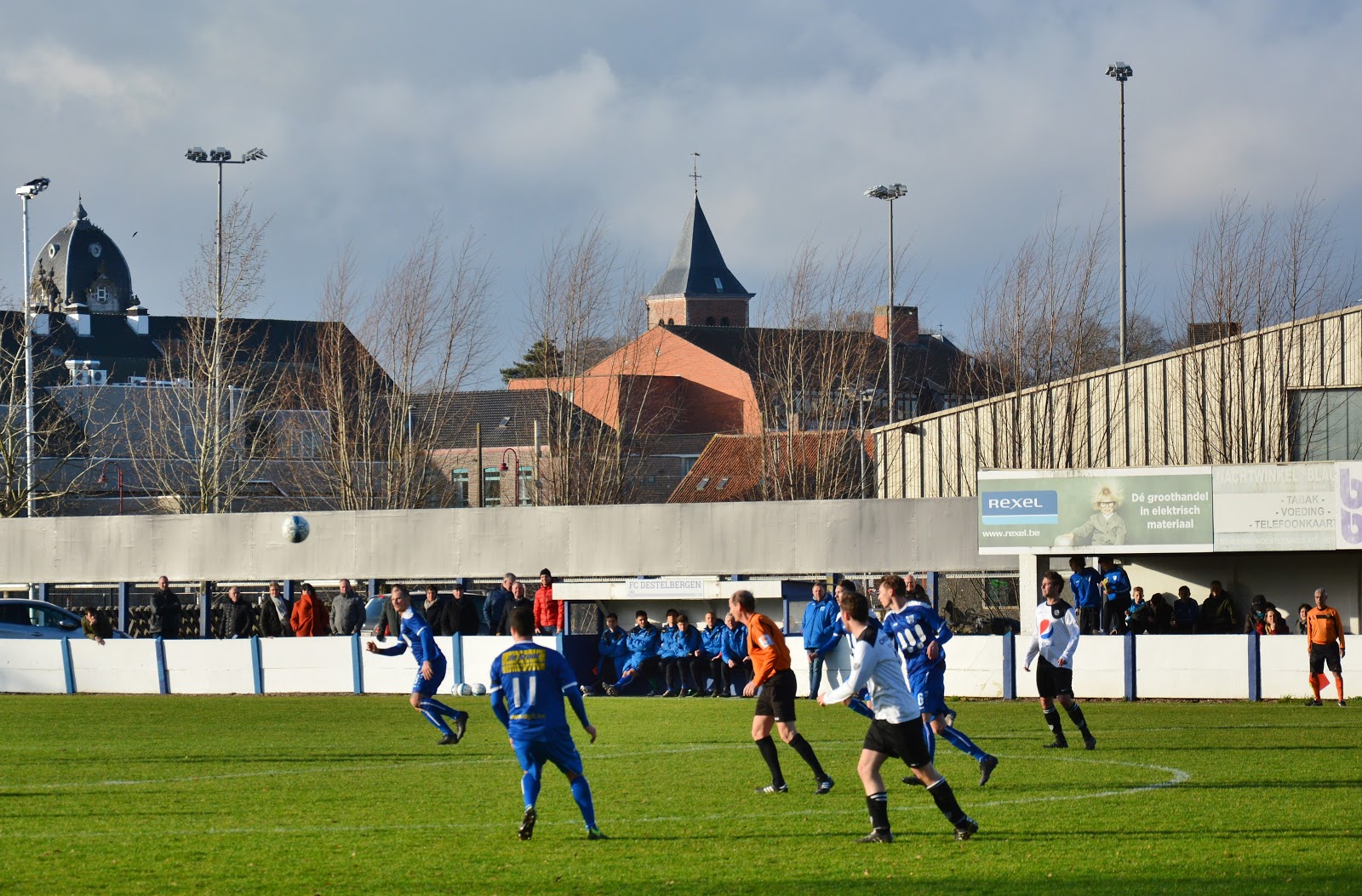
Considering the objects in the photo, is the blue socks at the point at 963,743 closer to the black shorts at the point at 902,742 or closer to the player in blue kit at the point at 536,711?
the black shorts at the point at 902,742

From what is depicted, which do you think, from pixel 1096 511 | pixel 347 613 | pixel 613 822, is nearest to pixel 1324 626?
pixel 1096 511

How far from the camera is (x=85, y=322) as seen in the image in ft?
436

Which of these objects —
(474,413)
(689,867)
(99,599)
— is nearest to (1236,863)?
(689,867)

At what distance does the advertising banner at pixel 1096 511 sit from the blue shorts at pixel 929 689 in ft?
52.4

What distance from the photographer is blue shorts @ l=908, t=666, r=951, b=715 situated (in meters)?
14.5

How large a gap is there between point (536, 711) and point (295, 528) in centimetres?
2697

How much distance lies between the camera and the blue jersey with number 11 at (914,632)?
1413 cm

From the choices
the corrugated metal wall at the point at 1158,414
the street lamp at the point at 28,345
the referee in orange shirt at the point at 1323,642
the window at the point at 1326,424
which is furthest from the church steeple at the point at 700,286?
the referee in orange shirt at the point at 1323,642

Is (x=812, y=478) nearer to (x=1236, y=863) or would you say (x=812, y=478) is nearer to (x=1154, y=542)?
(x=1154, y=542)

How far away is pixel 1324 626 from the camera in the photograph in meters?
23.7

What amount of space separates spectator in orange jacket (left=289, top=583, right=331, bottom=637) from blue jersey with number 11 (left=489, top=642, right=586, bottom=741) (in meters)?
19.5

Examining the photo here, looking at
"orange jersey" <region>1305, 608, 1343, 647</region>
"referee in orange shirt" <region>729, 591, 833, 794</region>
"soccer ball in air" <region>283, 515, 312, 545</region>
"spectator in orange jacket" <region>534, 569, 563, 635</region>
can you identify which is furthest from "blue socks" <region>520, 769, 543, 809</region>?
"soccer ball in air" <region>283, 515, 312, 545</region>

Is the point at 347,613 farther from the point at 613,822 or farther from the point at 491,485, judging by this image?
the point at 491,485

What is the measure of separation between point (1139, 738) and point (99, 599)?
28334 mm
